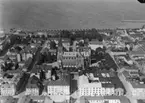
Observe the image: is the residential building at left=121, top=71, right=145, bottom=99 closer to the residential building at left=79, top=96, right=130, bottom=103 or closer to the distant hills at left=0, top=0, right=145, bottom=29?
the residential building at left=79, top=96, right=130, bottom=103

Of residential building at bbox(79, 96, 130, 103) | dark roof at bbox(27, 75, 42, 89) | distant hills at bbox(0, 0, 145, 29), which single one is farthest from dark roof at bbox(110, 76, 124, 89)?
distant hills at bbox(0, 0, 145, 29)

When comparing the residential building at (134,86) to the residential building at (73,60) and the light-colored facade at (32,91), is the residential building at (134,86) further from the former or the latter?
the light-colored facade at (32,91)

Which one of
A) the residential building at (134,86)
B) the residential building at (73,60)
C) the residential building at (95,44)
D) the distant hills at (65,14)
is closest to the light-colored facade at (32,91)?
the residential building at (73,60)

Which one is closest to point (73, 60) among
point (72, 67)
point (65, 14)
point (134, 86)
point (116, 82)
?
point (72, 67)

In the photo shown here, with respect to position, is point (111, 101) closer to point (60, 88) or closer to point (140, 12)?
point (60, 88)

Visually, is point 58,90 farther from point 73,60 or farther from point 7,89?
point 73,60

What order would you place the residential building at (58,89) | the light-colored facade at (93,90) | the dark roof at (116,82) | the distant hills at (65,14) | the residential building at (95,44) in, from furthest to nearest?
1. the distant hills at (65,14)
2. the residential building at (95,44)
3. the dark roof at (116,82)
4. the residential building at (58,89)
5. the light-colored facade at (93,90)
